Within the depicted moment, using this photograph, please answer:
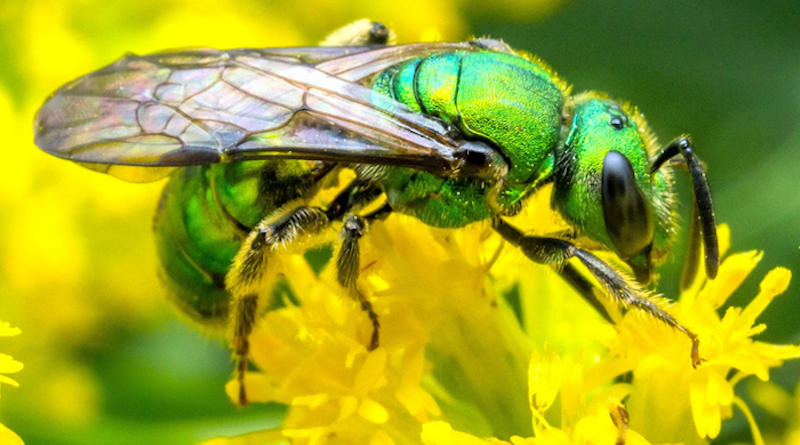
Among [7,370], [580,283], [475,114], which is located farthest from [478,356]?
[7,370]

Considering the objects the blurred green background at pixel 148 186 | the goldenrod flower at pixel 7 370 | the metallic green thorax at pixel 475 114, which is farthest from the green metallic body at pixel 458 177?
the blurred green background at pixel 148 186

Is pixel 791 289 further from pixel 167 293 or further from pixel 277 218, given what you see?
pixel 167 293

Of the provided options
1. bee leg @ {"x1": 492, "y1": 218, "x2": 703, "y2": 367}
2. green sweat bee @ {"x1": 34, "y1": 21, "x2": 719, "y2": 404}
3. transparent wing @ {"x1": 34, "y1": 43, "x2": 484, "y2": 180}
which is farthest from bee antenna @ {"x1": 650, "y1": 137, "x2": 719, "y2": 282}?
transparent wing @ {"x1": 34, "y1": 43, "x2": 484, "y2": 180}

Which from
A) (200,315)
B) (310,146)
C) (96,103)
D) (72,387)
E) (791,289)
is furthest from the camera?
(72,387)

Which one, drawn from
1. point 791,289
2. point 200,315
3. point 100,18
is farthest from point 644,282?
point 100,18

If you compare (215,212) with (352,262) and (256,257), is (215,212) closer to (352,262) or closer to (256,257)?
(256,257)

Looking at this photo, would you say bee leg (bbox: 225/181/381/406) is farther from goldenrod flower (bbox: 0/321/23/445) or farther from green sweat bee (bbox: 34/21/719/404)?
goldenrod flower (bbox: 0/321/23/445)
